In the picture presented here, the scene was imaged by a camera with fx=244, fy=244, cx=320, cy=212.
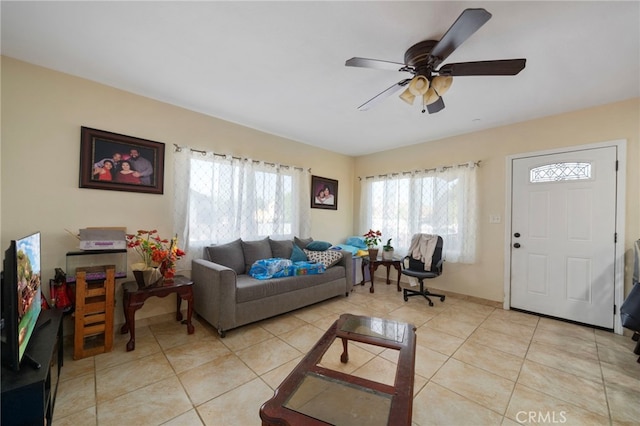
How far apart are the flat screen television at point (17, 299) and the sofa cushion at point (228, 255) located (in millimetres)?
1569

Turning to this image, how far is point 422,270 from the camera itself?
11.8ft

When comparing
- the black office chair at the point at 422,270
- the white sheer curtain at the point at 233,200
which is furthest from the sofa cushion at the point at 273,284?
the black office chair at the point at 422,270

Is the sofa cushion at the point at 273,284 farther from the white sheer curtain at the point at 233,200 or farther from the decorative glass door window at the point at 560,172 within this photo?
the decorative glass door window at the point at 560,172

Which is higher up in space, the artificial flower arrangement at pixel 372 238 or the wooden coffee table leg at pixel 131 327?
the artificial flower arrangement at pixel 372 238

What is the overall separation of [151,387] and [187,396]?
11.6 inches

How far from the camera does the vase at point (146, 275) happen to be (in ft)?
7.32

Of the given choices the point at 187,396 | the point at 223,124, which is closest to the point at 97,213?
the point at 223,124

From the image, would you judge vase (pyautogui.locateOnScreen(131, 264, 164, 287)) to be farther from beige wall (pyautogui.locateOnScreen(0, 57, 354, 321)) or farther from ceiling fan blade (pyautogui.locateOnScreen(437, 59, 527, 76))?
ceiling fan blade (pyautogui.locateOnScreen(437, 59, 527, 76))

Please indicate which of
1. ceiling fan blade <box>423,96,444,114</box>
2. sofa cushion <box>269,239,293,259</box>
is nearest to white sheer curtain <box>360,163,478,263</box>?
ceiling fan blade <box>423,96,444,114</box>

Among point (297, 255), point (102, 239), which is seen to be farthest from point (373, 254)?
point (102, 239)

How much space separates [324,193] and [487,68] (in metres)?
3.15

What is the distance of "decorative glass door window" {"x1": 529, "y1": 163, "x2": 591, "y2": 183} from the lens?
281 centimetres

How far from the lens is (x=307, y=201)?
13.6 ft

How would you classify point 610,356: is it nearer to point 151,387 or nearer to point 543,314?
point 543,314
